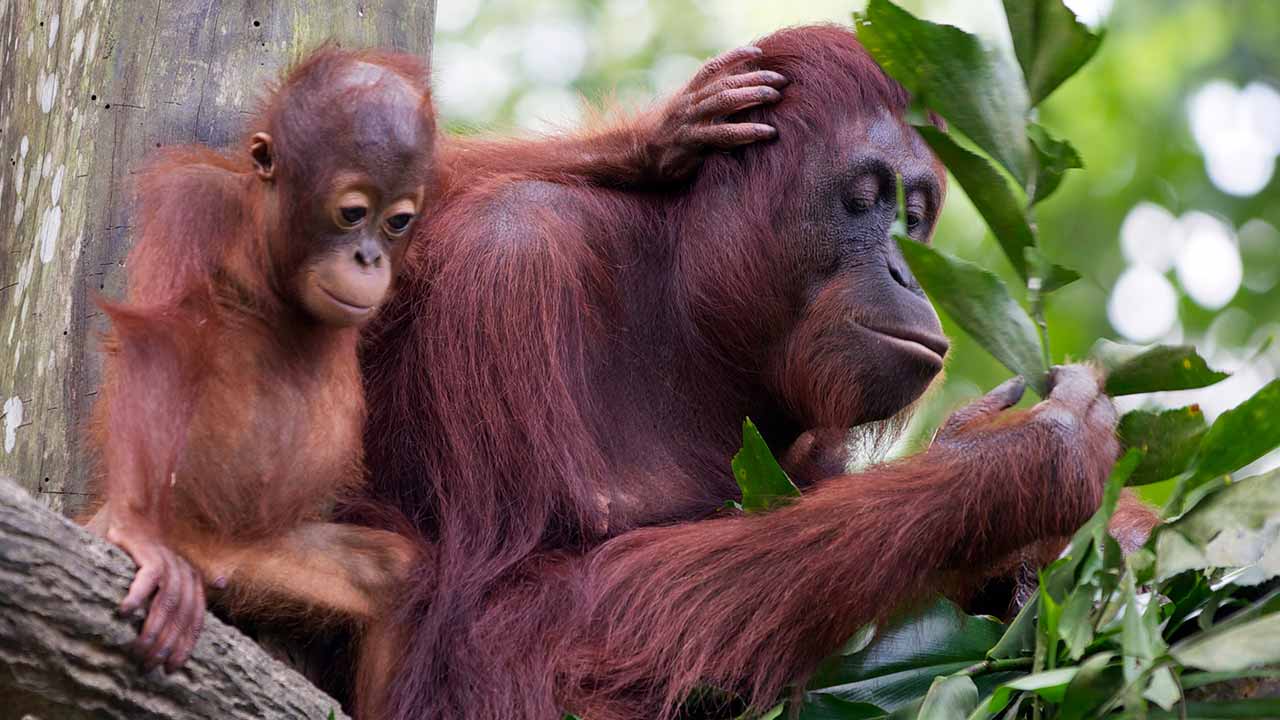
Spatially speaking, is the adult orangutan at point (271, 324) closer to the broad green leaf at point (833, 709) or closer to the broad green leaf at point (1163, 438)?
the broad green leaf at point (833, 709)

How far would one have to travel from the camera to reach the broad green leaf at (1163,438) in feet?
9.66

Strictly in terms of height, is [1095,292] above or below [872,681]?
below

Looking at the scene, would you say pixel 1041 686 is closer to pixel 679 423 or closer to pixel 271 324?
pixel 679 423

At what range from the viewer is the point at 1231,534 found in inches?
110

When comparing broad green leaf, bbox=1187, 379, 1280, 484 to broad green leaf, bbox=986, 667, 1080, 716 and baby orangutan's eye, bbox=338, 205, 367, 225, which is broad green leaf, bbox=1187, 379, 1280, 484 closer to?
broad green leaf, bbox=986, 667, 1080, 716

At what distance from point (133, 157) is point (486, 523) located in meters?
1.27

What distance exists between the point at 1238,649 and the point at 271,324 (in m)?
1.95

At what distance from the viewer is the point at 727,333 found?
3857 mm

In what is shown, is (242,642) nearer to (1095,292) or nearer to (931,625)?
(931,625)

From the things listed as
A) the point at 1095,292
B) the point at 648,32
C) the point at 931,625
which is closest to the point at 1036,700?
the point at 931,625

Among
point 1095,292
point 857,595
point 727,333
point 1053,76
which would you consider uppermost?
point 1053,76

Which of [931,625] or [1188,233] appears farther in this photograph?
[1188,233]

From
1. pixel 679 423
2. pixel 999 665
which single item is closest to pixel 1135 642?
pixel 999 665

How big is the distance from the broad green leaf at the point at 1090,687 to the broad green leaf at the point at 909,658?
1.35ft
